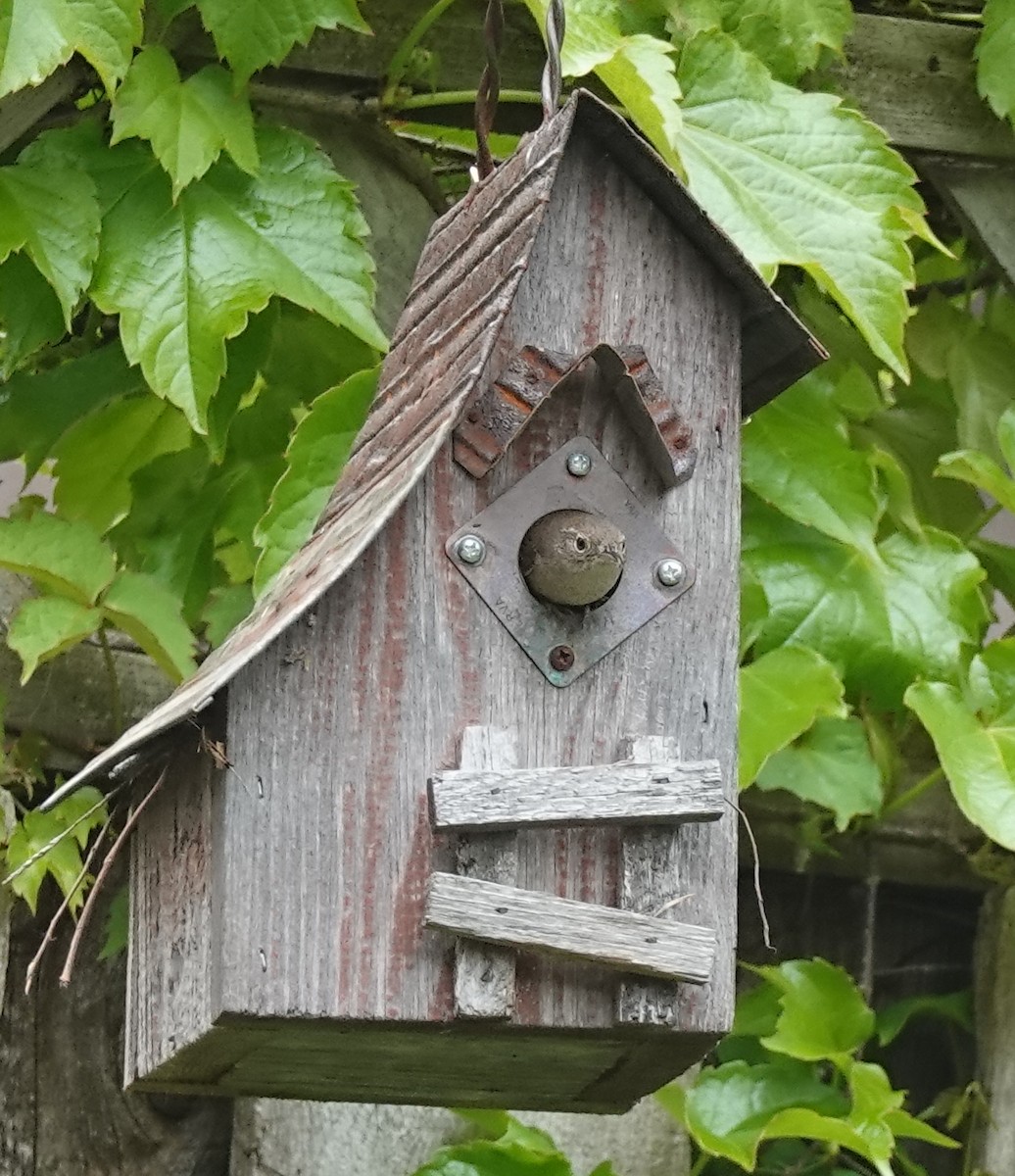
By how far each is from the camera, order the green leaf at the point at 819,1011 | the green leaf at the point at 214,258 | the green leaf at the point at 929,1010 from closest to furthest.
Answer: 1. the green leaf at the point at 214,258
2. the green leaf at the point at 819,1011
3. the green leaf at the point at 929,1010

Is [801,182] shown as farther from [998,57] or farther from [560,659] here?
[560,659]

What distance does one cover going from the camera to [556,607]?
3.80 feet

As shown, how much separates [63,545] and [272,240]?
12.3 inches

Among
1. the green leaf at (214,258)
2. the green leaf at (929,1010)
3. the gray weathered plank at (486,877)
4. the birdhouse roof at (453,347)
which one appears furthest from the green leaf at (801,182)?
the green leaf at (929,1010)

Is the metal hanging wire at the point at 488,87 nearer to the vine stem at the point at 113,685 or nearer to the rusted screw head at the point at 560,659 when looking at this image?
the rusted screw head at the point at 560,659

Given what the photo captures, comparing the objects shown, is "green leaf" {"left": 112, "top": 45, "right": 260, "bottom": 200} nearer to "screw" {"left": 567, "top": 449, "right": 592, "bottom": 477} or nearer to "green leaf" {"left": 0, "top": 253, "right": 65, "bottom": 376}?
"green leaf" {"left": 0, "top": 253, "right": 65, "bottom": 376}

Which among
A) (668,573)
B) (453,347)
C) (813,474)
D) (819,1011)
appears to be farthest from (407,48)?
(819,1011)

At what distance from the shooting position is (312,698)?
1.11 m

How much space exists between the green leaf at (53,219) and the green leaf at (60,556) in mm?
177

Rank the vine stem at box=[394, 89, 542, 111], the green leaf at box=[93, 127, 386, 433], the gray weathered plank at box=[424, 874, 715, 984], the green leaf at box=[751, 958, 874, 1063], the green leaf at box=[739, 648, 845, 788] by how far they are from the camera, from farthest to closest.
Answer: the green leaf at box=[751, 958, 874, 1063] < the vine stem at box=[394, 89, 542, 111] < the green leaf at box=[739, 648, 845, 788] < the green leaf at box=[93, 127, 386, 433] < the gray weathered plank at box=[424, 874, 715, 984]

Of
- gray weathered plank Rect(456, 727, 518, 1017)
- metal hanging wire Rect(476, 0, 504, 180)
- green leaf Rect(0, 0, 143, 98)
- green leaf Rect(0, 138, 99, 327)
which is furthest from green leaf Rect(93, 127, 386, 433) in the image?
gray weathered plank Rect(456, 727, 518, 1017)

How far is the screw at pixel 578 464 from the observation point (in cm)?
118

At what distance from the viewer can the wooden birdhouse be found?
1094mm

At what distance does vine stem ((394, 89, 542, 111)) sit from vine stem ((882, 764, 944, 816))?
0.78m
